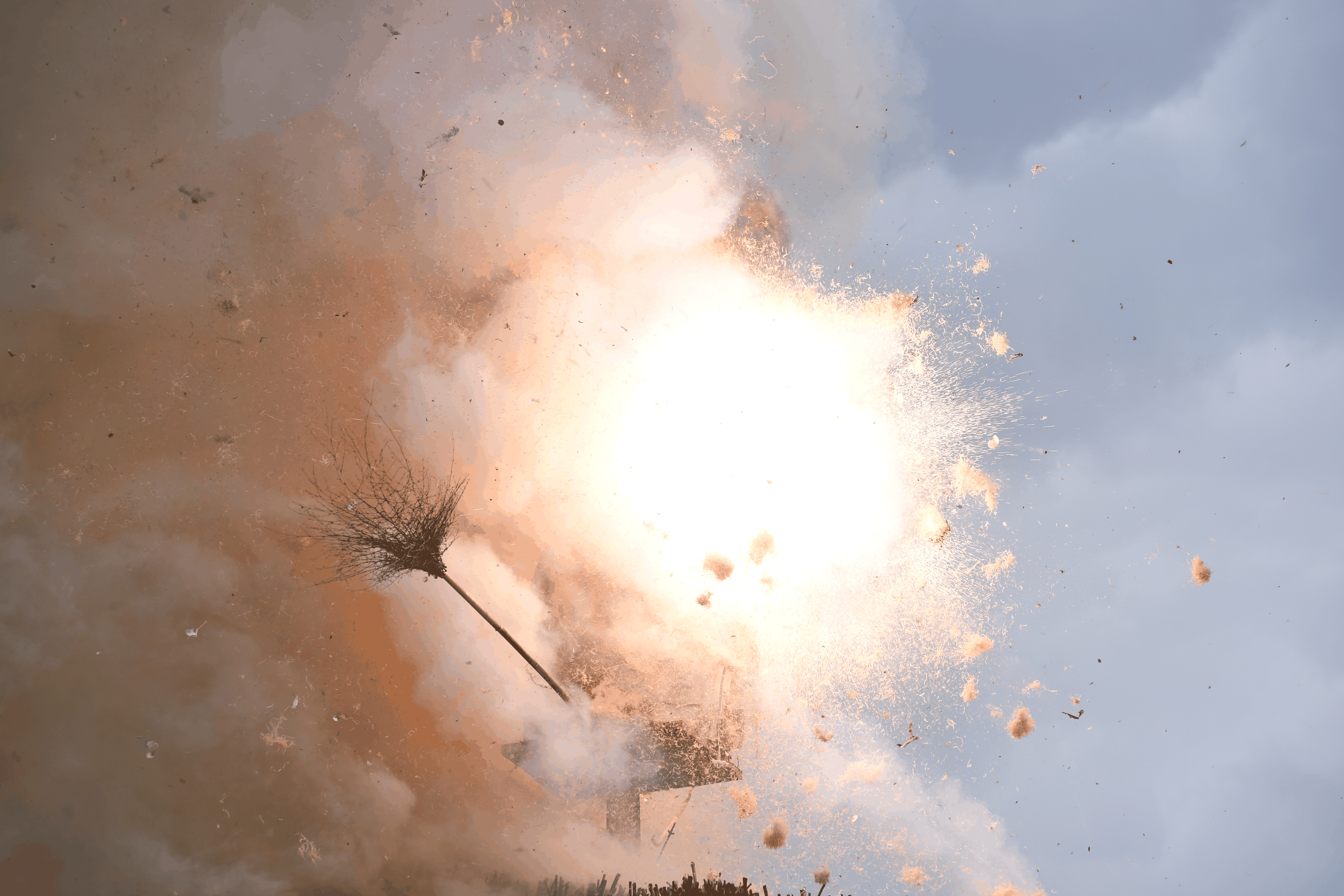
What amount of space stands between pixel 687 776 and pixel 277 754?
8.39 feet

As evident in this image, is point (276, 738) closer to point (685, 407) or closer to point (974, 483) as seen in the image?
point (685, 407)

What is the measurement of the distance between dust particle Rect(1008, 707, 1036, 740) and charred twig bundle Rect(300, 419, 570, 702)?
3103mm

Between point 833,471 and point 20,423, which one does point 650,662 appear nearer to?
point 833,471

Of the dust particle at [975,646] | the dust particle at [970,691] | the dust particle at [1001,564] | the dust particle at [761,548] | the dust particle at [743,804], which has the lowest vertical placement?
the dust particle at [743,804]

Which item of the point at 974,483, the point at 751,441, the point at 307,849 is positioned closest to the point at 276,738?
the point at 307,849

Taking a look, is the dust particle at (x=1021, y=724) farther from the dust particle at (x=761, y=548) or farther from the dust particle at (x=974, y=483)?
the dust particle at (x=761, y=548)

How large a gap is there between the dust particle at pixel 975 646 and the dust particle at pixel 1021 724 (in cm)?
43

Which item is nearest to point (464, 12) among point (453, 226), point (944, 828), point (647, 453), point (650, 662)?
point (453, 226)

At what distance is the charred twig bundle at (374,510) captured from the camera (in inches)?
156

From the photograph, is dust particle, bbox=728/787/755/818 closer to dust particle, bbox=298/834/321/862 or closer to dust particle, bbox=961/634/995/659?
dust particle, bbox=961/634/995/659

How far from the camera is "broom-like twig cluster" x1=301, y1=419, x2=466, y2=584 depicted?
13.0ft

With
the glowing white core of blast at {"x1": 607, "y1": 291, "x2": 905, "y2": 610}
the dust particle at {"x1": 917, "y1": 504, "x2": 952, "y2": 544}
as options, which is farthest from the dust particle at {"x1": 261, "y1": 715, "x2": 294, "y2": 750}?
the dust particle at {"x1": 917, "y1": 504, "x2": 952, "y2": 544}

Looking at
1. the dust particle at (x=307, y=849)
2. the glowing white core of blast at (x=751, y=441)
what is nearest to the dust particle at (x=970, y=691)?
the glowing white core of blast at (x=751, y=441)

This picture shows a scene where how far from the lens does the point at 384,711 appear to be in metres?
4.01
